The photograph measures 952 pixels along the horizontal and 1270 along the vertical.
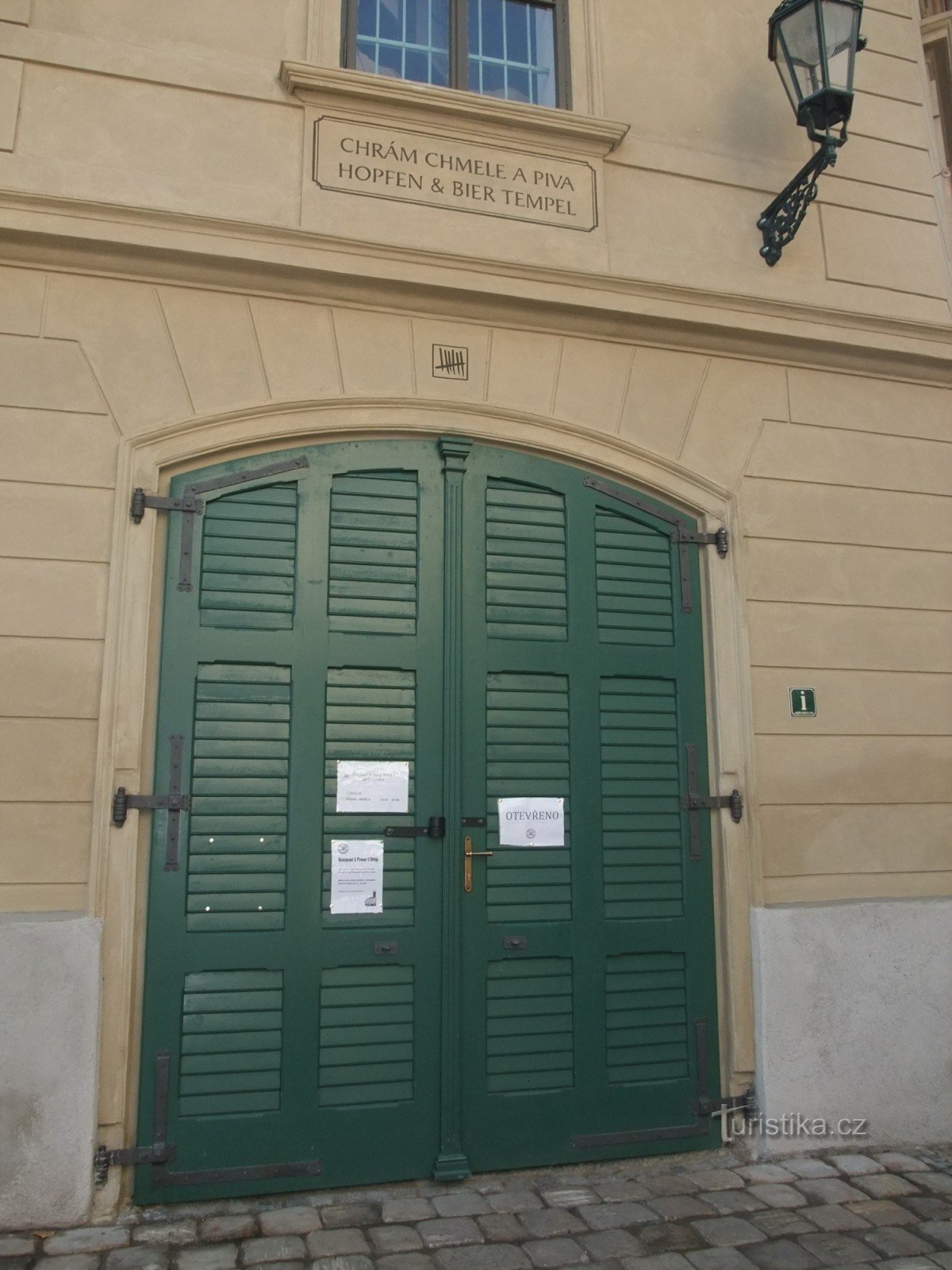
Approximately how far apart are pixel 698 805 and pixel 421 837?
1310 millimetres

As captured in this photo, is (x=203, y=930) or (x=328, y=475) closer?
(x=203, y=930)

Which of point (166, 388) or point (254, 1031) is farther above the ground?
point (166, 388)

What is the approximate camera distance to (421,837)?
14.6 feet

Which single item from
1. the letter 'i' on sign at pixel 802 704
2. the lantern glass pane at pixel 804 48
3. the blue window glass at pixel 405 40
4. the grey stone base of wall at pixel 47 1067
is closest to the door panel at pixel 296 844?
the grey stone base of wall at pixel 47 1067

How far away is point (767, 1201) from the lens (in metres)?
4.13

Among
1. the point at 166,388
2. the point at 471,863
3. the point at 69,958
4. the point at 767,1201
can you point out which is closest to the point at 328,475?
the point at 166,388

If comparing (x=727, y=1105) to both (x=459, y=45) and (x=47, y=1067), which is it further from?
(x=459, y=45)

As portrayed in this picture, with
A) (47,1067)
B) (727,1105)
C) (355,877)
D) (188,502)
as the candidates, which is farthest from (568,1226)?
(188,502)

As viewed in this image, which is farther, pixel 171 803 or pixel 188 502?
pixel 188 502

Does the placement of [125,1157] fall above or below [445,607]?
below

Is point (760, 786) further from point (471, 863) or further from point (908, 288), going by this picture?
point (908, 288)

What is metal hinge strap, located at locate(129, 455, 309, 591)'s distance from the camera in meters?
4.29

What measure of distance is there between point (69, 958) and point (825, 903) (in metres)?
3.31

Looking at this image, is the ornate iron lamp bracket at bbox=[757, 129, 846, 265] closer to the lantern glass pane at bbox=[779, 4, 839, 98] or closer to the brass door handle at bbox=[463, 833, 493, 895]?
Result: the lantern glass pane at bbox=[779, 4, 839, 98]
